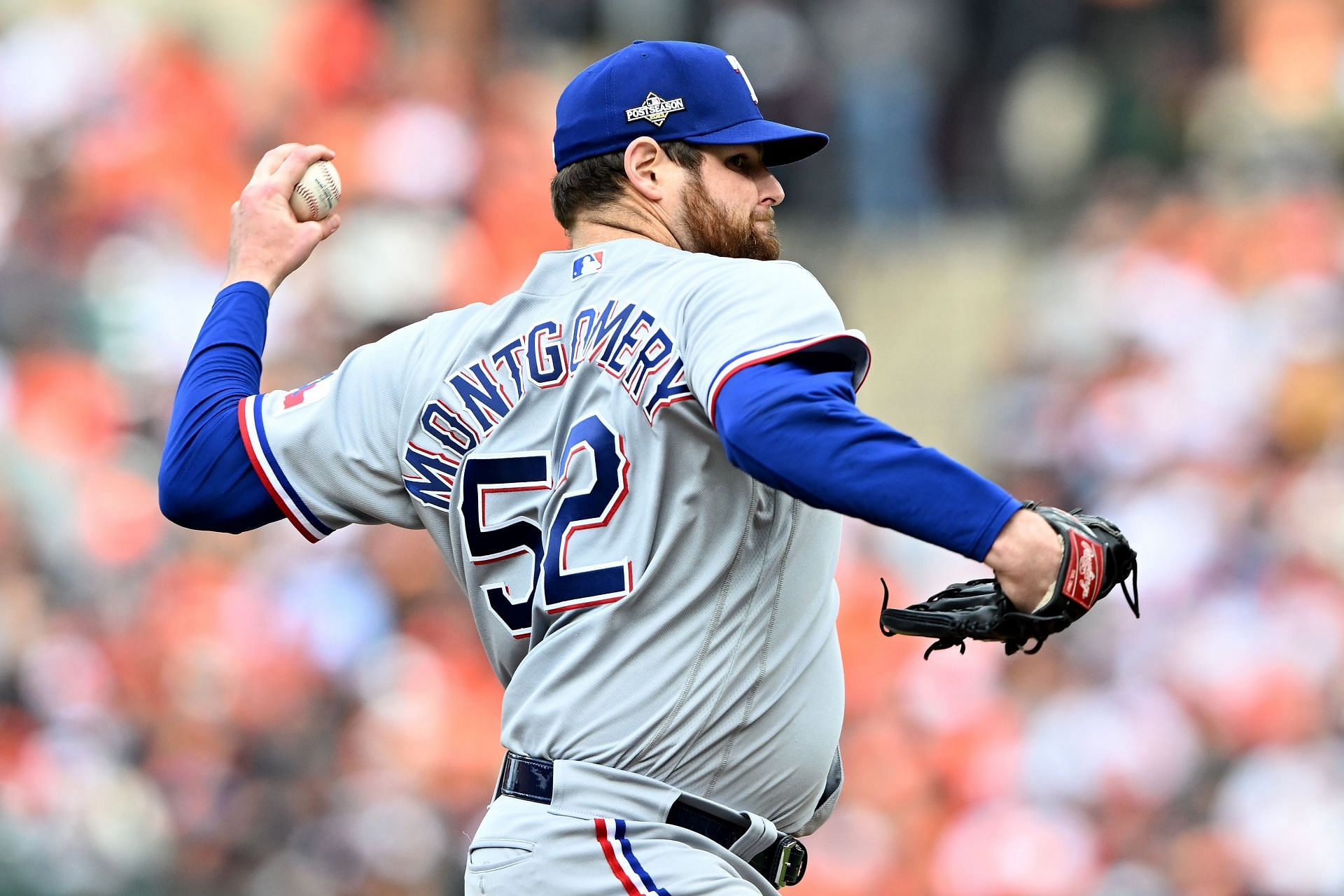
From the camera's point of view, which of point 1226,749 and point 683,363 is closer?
point 683,363

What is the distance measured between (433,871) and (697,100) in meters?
4.91

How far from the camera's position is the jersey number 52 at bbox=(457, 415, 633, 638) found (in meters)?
2.33

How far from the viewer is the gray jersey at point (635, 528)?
7.55 ft

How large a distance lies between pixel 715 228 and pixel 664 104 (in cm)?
19

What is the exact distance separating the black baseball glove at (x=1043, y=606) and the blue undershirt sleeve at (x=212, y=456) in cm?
95

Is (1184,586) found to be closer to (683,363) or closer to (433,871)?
(433,871)

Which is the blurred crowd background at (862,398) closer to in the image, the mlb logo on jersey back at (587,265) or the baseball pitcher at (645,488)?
the baseball pitcher at (645,488)

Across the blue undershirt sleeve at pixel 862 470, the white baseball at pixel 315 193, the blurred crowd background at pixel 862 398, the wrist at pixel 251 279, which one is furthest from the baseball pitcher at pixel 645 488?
the blurred crowd background at pixel 862 398

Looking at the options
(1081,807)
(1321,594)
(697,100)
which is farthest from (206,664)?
(697,100)

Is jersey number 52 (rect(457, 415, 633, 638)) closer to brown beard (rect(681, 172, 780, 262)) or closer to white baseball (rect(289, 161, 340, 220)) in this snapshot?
brown beard (rect(681, 172, 780, 262))

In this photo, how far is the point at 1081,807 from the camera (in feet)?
23.6

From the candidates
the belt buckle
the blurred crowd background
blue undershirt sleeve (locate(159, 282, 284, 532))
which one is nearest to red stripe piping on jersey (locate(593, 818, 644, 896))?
the belt buckle

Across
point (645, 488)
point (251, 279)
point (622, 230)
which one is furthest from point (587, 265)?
point (251, 279)

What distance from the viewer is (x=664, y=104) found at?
2.53 meters
